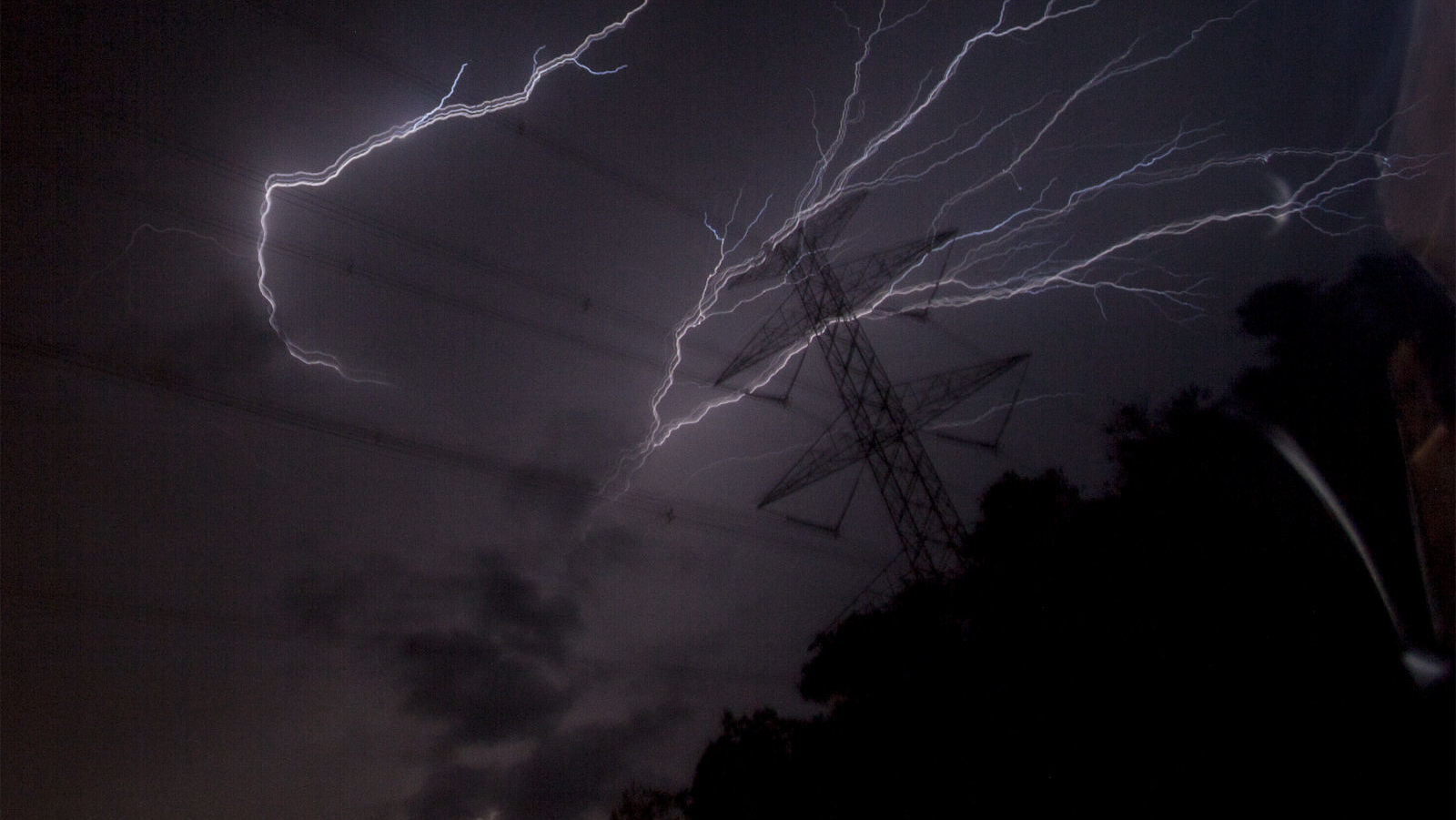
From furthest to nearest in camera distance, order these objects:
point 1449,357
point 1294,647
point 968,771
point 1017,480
Result: point 1017,480 < point 968,771 < point 1294,647 < point 1449,357

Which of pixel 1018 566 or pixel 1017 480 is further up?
pixel 1017 480

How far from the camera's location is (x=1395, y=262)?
7.49 metres

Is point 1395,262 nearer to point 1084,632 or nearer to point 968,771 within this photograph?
point 1084,632

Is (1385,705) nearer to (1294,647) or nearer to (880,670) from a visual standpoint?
(1294,647)

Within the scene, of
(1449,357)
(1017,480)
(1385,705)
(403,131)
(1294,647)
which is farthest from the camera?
(1017,480)

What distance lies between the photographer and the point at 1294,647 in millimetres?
6855

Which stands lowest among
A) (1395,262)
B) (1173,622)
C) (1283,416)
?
(1173,622)

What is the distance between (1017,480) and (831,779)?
5653 millimetres

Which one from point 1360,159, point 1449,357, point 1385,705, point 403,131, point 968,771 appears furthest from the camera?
point 403,131

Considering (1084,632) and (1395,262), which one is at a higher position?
(1395,262)

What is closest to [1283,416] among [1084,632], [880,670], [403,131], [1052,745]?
[1084,632]

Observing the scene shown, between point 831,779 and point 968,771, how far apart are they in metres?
2.15

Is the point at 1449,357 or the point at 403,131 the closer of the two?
the point at 1449,357

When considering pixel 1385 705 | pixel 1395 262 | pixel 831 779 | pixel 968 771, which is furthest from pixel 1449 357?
pixel 831 779
